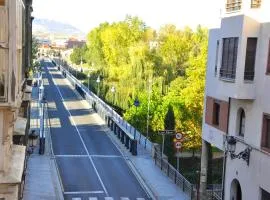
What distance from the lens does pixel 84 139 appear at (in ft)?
132

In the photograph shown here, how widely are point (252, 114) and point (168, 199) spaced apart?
22.4ft

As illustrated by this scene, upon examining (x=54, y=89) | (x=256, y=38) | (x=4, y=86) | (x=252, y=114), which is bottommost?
(x=54, y=89)

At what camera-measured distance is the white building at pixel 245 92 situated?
19453mm

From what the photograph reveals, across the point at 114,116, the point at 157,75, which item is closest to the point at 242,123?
the point at 114,116

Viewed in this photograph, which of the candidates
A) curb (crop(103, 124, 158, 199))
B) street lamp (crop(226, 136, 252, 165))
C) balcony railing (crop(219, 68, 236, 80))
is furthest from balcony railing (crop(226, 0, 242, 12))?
curb (crop(103, 124, 158, 199))

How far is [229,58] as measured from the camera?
2127 cm

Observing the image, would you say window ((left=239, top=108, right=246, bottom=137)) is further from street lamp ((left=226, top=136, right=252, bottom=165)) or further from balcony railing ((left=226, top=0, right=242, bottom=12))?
balcony railing ((left=226, top=0, right=242, bottom=12))

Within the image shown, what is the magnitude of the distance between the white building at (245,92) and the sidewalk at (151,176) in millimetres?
3634

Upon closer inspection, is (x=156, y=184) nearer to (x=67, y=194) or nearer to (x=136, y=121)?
(x=67, y=194)

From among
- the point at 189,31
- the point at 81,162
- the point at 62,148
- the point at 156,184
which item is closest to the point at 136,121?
the point at 62,148

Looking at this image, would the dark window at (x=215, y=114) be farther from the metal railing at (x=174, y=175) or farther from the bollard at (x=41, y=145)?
the bollard at (x=41, y=145)

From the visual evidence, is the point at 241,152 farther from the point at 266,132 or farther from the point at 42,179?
the point at 42,179

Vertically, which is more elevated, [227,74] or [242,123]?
[227,74]

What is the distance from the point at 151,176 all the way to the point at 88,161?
5246mm
